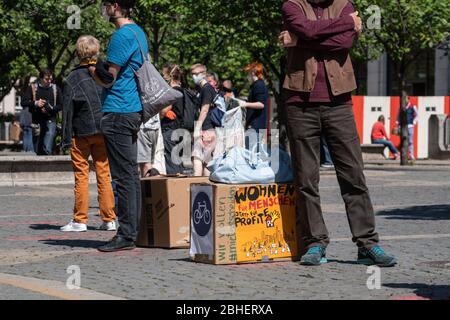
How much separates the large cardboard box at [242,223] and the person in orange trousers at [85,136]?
2723 mm

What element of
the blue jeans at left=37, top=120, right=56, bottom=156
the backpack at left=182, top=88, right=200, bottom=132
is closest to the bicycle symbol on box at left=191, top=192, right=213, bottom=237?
the backpack at left=182, top=88, right=200, bottom=132

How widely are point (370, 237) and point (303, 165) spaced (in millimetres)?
686

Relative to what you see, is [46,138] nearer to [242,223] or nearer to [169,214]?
[169,214]

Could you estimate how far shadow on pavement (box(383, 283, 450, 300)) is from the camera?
6.85 metres

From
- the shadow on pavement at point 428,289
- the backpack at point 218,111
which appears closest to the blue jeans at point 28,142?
the backpack at point 218,111

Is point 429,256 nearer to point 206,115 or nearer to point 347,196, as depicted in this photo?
point 347,196

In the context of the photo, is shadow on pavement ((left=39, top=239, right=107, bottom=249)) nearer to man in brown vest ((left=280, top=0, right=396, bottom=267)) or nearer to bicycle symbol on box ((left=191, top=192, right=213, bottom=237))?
bicycle symbol on box ((left=191, top=192, right=213, bottom=237))

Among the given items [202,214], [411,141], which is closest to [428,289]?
[202,214]

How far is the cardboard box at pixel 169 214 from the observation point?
966 centimetres

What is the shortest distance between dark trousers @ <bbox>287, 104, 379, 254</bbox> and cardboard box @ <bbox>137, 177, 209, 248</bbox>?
1289mm

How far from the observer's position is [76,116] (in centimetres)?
1151

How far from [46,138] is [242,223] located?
13617 millimetres

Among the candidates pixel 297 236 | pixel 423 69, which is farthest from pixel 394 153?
pixel 297 236

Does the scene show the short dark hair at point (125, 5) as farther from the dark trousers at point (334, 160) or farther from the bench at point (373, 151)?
the bench at point (373, 151)
